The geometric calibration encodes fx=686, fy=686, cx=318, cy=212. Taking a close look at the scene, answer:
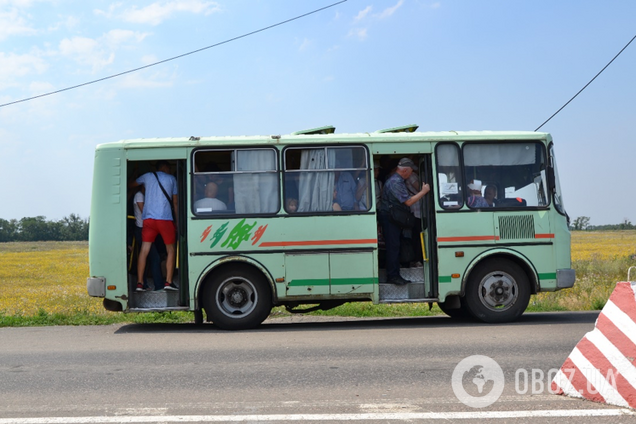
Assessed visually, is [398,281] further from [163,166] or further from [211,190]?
[163,166]

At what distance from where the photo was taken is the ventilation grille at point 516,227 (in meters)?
10.3

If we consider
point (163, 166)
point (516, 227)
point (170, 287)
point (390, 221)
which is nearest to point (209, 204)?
point (163, 166)

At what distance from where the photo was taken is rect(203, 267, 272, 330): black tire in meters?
9.98

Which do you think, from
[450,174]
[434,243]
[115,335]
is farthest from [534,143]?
[115,335]

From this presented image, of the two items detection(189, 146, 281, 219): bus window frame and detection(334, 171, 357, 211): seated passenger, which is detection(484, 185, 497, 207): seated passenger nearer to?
detection(334, 171, 357, 211): seated passenger

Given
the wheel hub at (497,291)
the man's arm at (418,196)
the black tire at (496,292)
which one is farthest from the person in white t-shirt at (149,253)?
the wheel hub at (497,291)

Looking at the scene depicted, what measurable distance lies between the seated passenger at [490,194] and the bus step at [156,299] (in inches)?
191

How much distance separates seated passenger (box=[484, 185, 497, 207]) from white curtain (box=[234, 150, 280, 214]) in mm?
3149

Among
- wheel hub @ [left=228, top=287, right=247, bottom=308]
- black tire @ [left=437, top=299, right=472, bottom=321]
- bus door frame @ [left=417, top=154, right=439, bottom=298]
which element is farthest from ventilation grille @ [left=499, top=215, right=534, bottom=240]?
wheel hub @ [left=228, top=287, right=247, bottom=308]

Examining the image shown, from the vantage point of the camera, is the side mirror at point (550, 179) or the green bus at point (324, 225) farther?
the side mirror at point (550, 179)

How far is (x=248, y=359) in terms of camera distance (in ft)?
24.0

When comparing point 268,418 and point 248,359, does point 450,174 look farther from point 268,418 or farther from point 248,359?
point 268,418

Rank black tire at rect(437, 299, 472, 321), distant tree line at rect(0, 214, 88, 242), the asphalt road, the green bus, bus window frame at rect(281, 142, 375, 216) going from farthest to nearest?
distant tree line at rect(0, 214, 88, 242) < black tire at rect(437, 299, 472, 321) < bus window frame at rect(281, 142, 375, 216) < the green bus < the asphalt road

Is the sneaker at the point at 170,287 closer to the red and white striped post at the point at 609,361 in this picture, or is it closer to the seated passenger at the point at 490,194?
the seated passenger at the point at 490,194
